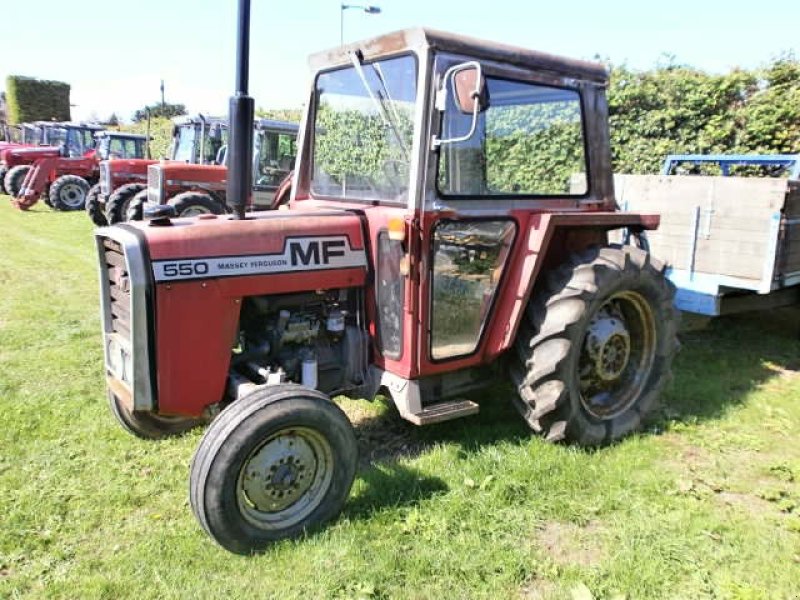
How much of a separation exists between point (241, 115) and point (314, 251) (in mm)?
750

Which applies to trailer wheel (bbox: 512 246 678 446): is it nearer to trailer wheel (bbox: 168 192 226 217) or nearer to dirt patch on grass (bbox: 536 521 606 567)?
dirt patch on grass (bbox: 536 521 606 567)

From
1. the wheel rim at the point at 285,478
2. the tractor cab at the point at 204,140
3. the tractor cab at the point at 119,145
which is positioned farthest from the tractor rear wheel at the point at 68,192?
the wheel rim at the point at 285,478

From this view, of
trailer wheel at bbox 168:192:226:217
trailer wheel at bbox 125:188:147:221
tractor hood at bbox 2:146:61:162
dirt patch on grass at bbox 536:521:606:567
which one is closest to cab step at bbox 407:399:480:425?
dirt patch on grass at bbox 536:521:606:567

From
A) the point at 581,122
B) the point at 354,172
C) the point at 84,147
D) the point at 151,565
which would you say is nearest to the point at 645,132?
the point at 581,122

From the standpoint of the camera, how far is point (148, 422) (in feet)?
11.3

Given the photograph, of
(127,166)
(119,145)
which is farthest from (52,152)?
(127,166)

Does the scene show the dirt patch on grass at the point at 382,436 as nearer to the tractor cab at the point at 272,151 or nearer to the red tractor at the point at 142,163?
the tractor cab at the point at 272,151

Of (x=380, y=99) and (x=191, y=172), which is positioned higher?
(x=380, y=99)

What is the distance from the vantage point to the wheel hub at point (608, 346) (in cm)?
377

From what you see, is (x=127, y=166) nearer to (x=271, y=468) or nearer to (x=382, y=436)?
(x=382, y=436)

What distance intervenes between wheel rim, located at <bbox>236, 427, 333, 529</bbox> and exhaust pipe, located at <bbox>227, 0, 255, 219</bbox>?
1145 mm

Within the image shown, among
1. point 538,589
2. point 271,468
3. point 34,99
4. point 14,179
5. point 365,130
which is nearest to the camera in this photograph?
point 538,589

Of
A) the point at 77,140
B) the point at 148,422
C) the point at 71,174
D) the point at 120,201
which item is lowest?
the point at 148,422

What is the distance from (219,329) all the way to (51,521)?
113 centimetres
